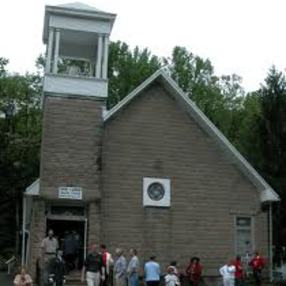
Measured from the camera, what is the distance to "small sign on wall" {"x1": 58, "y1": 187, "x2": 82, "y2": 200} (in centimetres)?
2586

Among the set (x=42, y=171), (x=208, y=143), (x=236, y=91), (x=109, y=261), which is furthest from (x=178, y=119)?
(x=236, y=91)

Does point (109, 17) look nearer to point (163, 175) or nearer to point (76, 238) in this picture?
point (163, 175)

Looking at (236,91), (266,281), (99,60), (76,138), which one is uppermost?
(236,91)

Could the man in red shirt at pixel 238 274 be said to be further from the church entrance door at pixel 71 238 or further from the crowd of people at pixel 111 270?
the church entrance door at pixel 71 238

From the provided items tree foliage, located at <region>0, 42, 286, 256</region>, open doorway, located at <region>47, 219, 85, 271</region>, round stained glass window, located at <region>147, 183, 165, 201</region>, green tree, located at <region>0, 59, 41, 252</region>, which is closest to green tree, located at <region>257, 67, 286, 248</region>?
tree foliage, located at <region>0, 42, 286, 256</region>

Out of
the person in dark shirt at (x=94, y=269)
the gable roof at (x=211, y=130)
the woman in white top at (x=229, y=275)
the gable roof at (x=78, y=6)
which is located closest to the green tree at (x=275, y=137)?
the gable roof at (x=211, y=130)

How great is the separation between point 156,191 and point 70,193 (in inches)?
143

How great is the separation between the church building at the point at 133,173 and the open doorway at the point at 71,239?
72 mm

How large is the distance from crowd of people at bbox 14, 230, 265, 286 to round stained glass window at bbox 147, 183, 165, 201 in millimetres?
2830

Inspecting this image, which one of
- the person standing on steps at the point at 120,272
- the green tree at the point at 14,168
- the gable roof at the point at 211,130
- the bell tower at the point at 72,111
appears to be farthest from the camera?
the green tree at the point at 14,168

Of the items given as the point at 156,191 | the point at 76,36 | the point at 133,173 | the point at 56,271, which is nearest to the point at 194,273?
the point at 156,191

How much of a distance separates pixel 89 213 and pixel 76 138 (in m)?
2.84

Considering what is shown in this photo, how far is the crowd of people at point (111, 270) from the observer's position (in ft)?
67.4

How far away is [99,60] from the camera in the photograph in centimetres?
2784
